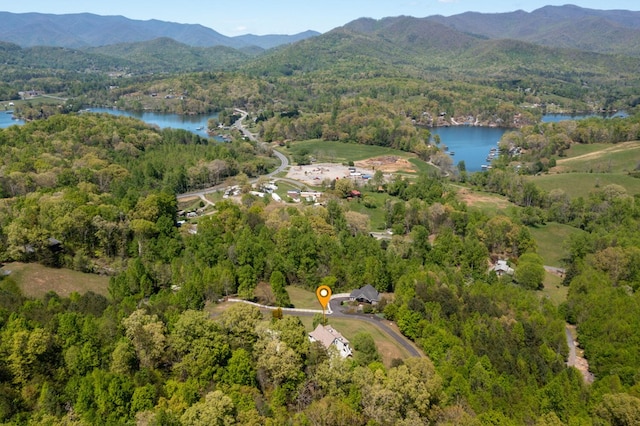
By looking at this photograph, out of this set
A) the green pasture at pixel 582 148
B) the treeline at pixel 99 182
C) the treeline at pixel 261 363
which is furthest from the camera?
the green pasture at pixel 582 148

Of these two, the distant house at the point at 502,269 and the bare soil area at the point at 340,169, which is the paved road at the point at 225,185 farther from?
the distant house at the point at 502,269

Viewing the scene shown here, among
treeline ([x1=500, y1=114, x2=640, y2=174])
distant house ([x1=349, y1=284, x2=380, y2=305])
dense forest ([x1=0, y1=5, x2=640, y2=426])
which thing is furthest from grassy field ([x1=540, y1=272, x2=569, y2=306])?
treeline ([x1=500, y1=114, x2=640, y2=174])

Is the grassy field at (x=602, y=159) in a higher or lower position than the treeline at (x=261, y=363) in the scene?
lower

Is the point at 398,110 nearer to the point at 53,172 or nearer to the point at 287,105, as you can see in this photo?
the point at 287,105

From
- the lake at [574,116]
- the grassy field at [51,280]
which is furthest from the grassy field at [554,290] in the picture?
the lake at [574,116]

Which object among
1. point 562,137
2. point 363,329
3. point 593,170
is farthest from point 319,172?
point 363,329

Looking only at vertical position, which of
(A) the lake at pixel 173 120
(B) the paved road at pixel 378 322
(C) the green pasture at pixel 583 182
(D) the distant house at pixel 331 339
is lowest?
(A) the lake at pixel 173 120

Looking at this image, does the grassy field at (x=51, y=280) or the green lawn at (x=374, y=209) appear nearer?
the grassy field at (x=51, y=280)
